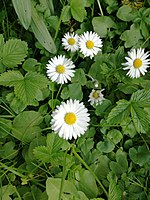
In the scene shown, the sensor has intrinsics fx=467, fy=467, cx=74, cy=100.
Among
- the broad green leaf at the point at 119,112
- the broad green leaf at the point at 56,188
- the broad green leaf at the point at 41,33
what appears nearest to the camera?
the broad green leaf at the point at 56,188

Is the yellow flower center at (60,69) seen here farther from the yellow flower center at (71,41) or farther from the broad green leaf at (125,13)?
the broad green leaf at (125,13)

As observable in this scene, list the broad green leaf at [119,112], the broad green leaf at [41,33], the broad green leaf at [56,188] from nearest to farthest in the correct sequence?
the broad green leaf at [56,188]
the broad green leaf at [119,112]
the broad green leaf at [41,33]

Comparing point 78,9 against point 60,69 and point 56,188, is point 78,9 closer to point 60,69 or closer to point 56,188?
point 60,69

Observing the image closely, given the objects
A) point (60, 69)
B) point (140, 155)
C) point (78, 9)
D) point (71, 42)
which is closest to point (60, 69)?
point (60, 69)

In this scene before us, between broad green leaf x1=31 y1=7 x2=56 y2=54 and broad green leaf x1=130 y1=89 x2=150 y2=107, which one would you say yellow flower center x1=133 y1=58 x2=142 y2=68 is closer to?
broad green leaf x1=130 y1=89 x2=150 y2=107

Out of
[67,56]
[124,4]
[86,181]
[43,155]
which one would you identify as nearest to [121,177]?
[86,181]

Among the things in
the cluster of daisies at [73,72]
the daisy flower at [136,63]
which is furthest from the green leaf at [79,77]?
the daisy flower at [136,63]

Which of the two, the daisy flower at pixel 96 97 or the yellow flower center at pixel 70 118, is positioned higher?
the daisy flower at pixel 96 97
